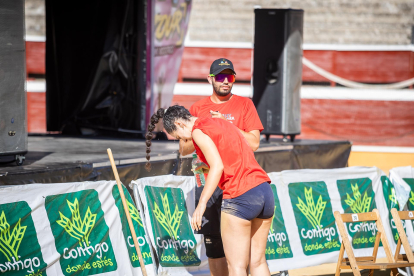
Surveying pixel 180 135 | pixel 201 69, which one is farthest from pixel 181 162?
pixel 201 69

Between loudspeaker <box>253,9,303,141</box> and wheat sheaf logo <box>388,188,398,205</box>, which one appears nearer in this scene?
wheat sheaf logo <box>388,188,398,205</box>

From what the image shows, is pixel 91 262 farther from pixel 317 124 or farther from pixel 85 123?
pixel 317 124

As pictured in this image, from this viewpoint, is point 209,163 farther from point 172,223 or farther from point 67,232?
point 172,223

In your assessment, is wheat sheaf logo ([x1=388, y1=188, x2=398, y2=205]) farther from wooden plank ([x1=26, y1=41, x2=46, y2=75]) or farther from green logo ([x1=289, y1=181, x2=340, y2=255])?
wooden plank ([x1=26, y1=41, x2=46, y2=75])

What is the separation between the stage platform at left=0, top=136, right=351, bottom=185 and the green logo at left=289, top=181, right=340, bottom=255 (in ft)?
4.29

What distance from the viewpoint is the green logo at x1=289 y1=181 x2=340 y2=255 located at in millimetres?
5457

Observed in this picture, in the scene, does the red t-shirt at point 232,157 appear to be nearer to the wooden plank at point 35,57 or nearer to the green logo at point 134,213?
the green logo at point 134,213

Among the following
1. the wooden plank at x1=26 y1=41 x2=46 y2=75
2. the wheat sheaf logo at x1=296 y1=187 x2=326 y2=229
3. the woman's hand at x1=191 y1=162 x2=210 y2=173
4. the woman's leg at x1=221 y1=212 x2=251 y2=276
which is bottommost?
the wheat sheaf logo at x1=296 y1=187 x2=326 y2=229

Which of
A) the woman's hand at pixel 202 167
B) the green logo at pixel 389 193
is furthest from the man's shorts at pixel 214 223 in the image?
the green logo at pixel 389 193

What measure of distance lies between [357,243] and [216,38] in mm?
10749

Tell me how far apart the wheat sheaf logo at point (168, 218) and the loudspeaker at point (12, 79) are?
5.00ft

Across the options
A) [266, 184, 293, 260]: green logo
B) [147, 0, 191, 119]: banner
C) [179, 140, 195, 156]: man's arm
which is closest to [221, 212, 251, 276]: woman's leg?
[179, 140, 195, 156]: man's arm

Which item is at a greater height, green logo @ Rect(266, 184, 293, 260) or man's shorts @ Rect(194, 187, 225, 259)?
man's shorts @ Rect(194, 187, 225, 259)

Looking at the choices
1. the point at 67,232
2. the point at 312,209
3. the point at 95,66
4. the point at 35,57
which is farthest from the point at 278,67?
the point at 35,57
